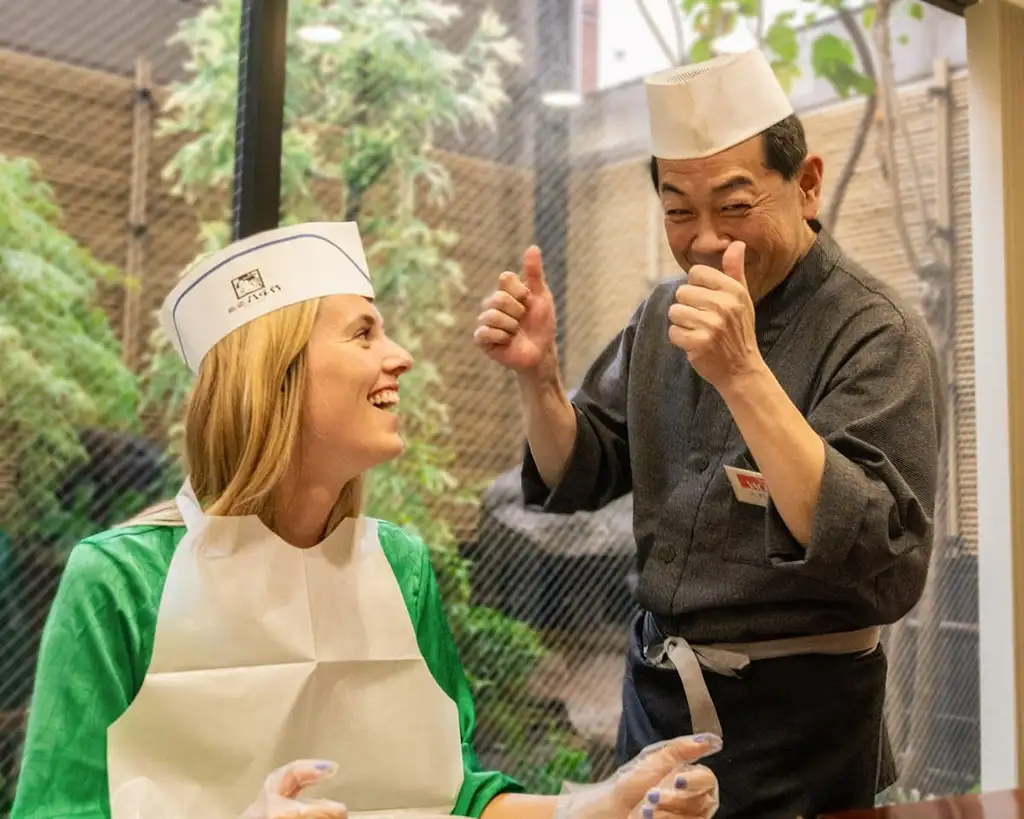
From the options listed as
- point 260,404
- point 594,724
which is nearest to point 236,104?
point 260,404

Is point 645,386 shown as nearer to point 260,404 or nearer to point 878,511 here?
point 878,511

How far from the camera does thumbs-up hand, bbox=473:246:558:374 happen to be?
1.58 meters

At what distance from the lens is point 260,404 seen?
1.34 metres

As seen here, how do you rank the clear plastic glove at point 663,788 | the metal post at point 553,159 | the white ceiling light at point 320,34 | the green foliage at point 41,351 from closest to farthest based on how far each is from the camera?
the clear plastic glove at point 663,788 < the green foliage at point 41,351 < the white ceiling light at point 320,34 < the metal post at point 553,159

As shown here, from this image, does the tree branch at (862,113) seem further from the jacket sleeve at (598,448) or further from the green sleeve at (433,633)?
the green sleeve at (433,633)

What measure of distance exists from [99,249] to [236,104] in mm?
362

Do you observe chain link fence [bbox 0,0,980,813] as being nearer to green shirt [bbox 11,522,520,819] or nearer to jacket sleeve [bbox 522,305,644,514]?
jacket sleeve [bbox 522,305,644,514]

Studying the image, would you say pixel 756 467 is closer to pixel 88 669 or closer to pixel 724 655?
pixel 724 655

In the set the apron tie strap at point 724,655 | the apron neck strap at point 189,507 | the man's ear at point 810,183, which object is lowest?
the apron tie strap at point 724,655

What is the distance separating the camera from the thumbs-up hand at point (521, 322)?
1.58 m

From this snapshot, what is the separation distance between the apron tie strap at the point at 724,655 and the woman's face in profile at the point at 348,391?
51 centimetres

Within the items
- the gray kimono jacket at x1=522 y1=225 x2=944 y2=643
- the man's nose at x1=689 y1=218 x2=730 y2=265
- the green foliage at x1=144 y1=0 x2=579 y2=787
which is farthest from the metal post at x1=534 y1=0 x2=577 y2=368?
the man's nose at x1=689 y1=218 x2=730 y2=265

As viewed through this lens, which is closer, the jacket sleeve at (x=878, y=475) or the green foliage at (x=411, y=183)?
the jacket sleeve at (x=878, y=475)

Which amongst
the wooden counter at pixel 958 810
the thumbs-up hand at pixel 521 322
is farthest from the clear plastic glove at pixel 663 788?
the thumbs-up hand at pixel 521 322
